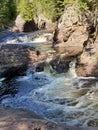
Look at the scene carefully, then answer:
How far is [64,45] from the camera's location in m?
21.5

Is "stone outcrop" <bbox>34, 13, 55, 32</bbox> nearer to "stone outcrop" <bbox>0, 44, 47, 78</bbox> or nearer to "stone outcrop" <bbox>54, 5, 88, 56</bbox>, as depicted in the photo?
"stone outcrop" <bbox>54, 5, 88, 56</bbox>

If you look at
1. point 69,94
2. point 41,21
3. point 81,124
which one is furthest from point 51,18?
point 81,124

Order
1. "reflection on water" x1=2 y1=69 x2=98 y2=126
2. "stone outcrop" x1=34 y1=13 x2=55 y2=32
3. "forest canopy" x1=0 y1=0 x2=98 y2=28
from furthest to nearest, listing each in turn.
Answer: "stone outcrop" x1=34 y1=13 x2=55 y2=32 < "forest canopy" x1=0 y1=0 x2=98 y2=28 < "reflection on water" x1=2 y1=69 x2=98 y2=126

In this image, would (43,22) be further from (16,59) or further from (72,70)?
(72,70)

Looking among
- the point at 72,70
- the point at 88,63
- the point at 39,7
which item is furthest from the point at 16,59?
the point at 39,7

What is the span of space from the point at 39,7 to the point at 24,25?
9.08 feet

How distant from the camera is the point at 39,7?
35.0m

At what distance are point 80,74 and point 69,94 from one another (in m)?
2.51

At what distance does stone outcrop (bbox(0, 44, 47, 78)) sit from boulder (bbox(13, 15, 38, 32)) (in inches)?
732

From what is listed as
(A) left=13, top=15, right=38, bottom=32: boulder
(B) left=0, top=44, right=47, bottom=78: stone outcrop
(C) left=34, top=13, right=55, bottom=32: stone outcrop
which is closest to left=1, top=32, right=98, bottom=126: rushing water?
(B) left=0, top=44, right=47, bottom=78: stone outcrop

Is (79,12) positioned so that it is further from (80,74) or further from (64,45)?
(80,74)

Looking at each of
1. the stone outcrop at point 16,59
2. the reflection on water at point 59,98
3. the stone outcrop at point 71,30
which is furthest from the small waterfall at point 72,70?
the stone outcrop at point 71,30

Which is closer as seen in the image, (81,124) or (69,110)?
(81,124)

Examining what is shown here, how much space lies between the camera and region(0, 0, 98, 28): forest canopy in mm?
19859
